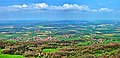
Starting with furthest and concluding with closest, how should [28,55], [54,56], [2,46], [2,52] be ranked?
1. [2,46]
2. [2,52]
3. [28,55]
4. [54,56]

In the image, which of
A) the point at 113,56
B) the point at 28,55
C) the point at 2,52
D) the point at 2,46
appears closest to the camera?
the point at 113,56

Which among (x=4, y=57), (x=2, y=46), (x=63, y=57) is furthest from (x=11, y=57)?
(x=2, y=46)

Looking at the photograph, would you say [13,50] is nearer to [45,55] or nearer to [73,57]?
[45,55]

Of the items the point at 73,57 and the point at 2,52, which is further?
the point at 2,52

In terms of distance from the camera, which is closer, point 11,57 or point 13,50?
point 11,57

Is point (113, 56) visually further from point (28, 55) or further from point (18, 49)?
point (18, 49)

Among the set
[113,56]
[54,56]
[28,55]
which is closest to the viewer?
[113,56]

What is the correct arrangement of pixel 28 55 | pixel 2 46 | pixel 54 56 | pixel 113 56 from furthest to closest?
pixel 2 46
pixel 28 55
pixel 54 56
pixel 113 56

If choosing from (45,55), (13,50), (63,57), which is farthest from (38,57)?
(13,50)
